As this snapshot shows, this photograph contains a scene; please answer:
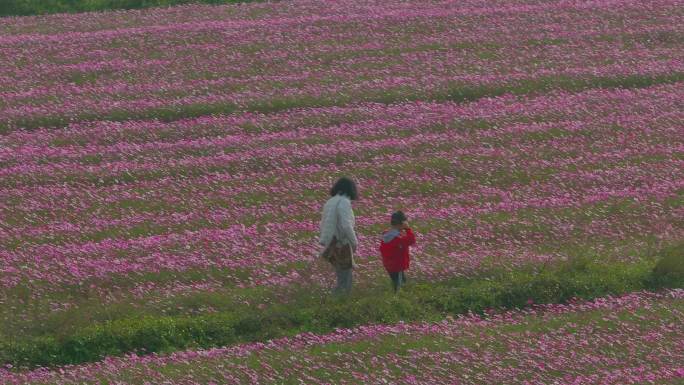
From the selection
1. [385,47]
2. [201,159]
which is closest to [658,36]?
[385,47]

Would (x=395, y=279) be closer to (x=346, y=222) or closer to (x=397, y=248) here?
(x=397, y=248)

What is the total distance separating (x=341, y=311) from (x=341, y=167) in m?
8.15

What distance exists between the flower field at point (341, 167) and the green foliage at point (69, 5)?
3758 mm

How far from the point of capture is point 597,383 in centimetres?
1503

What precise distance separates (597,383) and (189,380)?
472cm

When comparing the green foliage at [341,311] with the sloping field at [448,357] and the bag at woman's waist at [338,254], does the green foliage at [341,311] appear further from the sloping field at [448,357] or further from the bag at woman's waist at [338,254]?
the sloping field at [448,357]

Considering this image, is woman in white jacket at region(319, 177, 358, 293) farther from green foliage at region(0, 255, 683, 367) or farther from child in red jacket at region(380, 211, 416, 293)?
green foliage at region(0, 255, 683, 367)

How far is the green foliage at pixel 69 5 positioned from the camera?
46.1m

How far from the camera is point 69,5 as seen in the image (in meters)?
46.6

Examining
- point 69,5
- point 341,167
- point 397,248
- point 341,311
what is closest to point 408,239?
point 397,248

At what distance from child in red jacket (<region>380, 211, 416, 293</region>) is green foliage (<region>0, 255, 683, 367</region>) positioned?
0.35m

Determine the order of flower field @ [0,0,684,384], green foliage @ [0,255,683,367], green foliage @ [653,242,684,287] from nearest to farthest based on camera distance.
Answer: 1. flower field @ [0,0,684,384]
2. green foliage @ [0,255,683,367]
3. green foliage @ [653,242,684,287]

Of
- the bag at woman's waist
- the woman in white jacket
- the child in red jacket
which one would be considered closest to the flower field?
the child in red jacket

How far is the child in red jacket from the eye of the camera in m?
18.8
